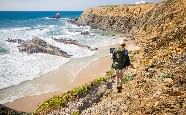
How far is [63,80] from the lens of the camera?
23.8 m

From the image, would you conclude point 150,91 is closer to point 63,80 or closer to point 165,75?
point 165,75

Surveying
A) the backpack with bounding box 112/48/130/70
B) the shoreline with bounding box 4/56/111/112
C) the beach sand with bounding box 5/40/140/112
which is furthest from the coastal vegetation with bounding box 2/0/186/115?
the beach sand with bounding box 5/40/140/112

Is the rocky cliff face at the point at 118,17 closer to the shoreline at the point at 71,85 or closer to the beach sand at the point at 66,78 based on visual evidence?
the beach sand at the point at 66,78

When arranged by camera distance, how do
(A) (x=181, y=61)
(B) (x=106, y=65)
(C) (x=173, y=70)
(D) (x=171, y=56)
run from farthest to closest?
(B) (x=106, y=65)
(D) (x=171, y=56)
(A) (x=181, y=61)
(C) (x=173, y=70)

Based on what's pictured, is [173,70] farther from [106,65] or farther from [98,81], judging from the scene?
[106,65]

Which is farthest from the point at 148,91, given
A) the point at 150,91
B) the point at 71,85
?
the point at 71,85

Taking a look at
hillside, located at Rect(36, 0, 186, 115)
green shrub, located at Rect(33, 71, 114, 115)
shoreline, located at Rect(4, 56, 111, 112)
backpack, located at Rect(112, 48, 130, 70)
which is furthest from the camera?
shoreline, located at Rect(4, 56, 111, 112)

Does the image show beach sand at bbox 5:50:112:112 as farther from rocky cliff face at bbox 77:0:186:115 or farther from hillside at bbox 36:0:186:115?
rocky cliff face at bbox 77:0:186:115

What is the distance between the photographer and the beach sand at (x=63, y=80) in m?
18.6

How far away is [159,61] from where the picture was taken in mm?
15984

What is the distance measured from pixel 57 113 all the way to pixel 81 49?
27.9 meters

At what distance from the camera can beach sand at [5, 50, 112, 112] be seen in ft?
61.1

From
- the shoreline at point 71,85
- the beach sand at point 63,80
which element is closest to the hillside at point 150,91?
the shoreline at point 71,85

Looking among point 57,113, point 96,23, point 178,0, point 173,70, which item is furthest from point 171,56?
point 96,23
